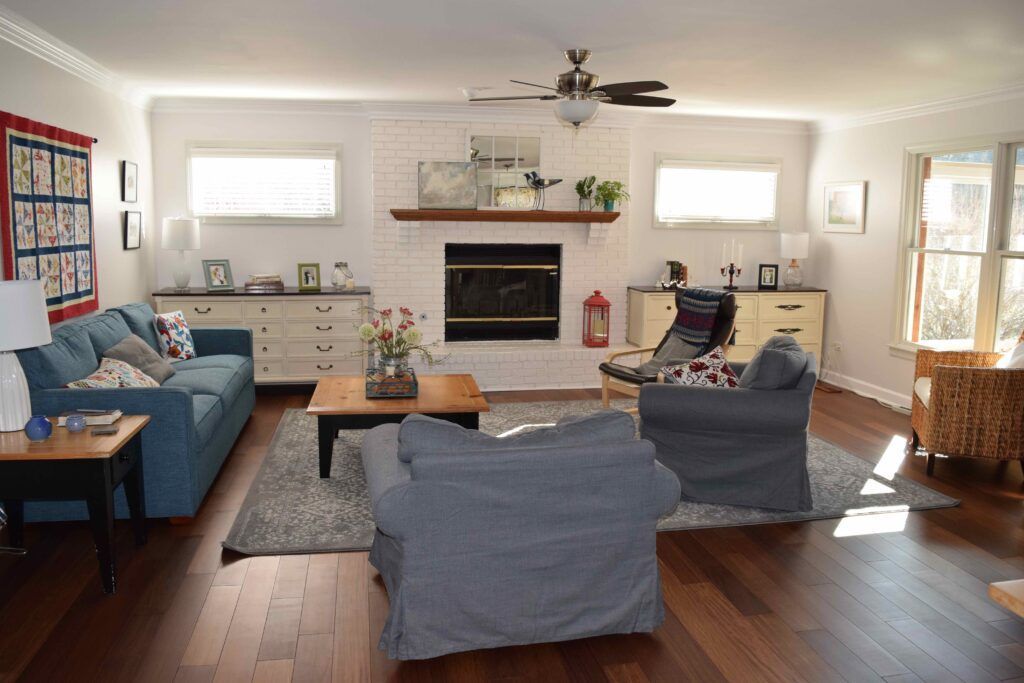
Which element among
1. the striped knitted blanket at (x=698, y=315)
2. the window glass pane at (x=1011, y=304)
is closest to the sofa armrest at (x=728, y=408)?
the striped knitted blanket at (x=698, y=315)

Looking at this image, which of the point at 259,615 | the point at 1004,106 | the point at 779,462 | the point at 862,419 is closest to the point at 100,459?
the point at 259,615

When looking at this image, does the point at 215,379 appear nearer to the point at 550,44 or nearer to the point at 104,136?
the point at 104,136

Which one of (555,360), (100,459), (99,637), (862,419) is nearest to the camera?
(99,637)

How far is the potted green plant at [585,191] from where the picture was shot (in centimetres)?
759

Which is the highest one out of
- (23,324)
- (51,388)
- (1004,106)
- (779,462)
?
(1004,106)

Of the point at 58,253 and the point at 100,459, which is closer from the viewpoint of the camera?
the point at 100,459

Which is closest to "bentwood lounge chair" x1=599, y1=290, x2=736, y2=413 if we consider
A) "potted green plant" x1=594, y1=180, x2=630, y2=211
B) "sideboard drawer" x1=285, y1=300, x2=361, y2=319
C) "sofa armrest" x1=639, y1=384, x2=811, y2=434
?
"sofa armrest" x1=639, y1=384, x2=811, y2=434

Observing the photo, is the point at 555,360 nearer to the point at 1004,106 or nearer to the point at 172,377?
the point at 172,377

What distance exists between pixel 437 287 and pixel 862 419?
3.79m

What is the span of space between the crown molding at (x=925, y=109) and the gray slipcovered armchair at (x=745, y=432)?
2.99m

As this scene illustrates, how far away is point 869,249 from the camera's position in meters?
7.41

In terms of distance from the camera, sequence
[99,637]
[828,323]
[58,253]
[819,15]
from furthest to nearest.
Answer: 1. [828,323]
2. [58,253]
3. [819,15]
4. [99,637]

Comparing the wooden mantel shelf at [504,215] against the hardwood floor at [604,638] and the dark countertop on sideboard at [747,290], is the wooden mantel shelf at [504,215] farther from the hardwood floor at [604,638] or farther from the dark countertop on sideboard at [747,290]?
the hardwood floor at [604,638]

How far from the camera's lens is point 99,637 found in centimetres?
302
